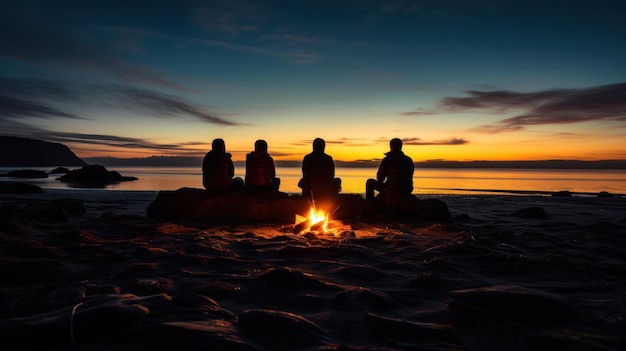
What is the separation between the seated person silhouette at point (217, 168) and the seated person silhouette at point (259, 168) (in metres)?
0.73

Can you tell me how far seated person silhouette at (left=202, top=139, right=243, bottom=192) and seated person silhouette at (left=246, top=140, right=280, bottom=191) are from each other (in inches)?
28.6

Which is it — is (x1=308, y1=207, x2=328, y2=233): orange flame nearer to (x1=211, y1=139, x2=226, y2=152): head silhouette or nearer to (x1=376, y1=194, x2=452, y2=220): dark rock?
(x1=376, y1=194, x2=452, y2=220): dark rock

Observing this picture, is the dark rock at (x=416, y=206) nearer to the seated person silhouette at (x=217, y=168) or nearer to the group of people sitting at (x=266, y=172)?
the group of people sitting at (x=266, y=172)

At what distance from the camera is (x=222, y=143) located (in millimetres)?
10859

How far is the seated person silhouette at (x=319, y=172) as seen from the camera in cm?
1012

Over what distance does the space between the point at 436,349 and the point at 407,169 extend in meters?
8.74

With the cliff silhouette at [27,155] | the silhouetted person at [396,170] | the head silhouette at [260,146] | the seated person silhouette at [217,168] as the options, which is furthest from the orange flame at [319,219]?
the cliff silhouette at [27,155]

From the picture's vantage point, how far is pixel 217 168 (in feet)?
35.3

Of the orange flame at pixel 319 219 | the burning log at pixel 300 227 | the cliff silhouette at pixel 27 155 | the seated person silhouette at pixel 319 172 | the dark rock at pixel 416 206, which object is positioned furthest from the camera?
the cliff silhouette at pixel 27 155

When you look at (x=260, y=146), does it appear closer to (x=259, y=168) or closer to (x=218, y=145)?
(x=259, y=168)

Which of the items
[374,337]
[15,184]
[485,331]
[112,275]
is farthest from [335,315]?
[15,184]

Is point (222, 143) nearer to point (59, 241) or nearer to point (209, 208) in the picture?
point (209, 208)

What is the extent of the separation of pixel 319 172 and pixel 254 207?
2.35m

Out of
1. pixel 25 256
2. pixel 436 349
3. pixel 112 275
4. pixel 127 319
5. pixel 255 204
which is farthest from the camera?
pixel 255 204
